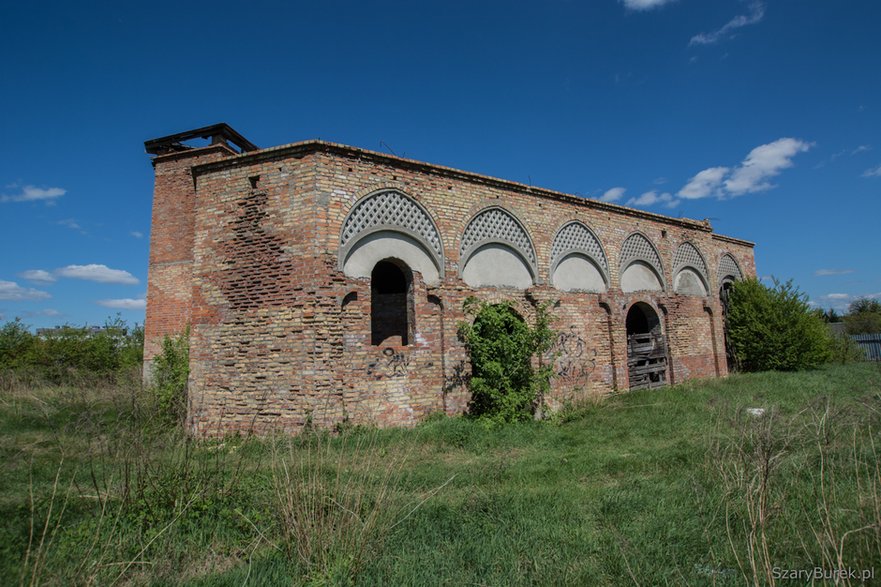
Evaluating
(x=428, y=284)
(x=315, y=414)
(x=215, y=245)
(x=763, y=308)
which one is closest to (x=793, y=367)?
(x=763, y=308)

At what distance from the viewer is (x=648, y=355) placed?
14.5m

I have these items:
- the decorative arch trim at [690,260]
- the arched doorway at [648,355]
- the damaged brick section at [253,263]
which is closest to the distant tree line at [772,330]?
the decorative arch trim at [690,260]

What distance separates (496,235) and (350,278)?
413 cm

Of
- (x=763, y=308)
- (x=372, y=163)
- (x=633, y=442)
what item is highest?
(x=372, y=163)

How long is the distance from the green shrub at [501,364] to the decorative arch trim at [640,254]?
528 centimetres

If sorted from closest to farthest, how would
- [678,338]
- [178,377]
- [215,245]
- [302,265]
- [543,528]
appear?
[543,528]
[302,265]
[215,245]
[178,377]
[678,338]

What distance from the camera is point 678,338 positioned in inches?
596

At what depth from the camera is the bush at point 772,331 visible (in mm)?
16781

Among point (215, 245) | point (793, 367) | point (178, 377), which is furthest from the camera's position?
point (793, 367)

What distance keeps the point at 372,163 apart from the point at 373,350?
13.0ft

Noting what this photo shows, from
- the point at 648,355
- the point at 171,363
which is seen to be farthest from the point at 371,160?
the point at 648,355

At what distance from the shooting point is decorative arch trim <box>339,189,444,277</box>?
29.8 ft

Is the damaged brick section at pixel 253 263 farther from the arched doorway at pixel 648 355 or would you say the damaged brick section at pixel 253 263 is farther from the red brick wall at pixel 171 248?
the arched doorway at pixel 648 355

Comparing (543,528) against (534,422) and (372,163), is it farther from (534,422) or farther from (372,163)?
(372,163)
